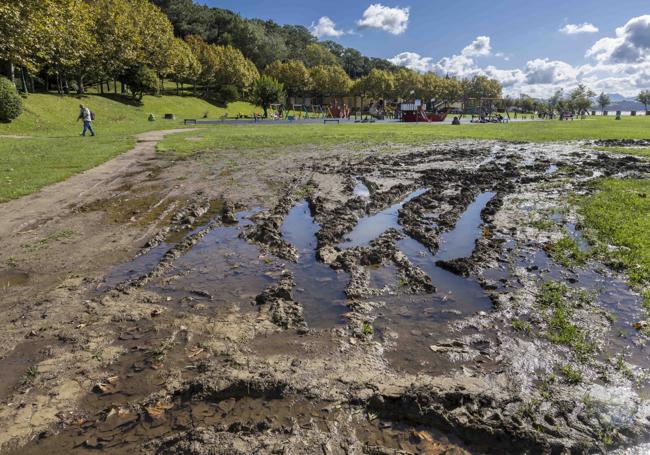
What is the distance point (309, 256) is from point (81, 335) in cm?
378

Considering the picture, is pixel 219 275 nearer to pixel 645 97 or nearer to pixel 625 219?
pixel 625 219

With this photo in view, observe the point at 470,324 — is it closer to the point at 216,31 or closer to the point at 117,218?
the point at 117,218

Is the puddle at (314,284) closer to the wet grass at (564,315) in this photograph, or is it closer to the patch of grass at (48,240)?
the wet grass at (564,315)

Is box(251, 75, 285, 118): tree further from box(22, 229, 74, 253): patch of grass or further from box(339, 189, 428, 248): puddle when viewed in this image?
box(22, 229, 74, 253): patch of grass

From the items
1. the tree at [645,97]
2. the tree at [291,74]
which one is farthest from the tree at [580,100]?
the tree at [291,74]

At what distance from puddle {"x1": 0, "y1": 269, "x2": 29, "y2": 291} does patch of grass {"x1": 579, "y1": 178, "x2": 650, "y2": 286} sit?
30.0ft

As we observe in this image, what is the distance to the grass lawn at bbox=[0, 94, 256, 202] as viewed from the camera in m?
13.6

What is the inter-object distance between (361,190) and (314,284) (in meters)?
7.00

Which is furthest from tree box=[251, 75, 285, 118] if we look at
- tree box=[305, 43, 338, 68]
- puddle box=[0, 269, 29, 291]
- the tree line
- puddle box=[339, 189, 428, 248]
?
tree box=[305, 43, 338, 68]

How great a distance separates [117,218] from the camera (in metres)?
9.52

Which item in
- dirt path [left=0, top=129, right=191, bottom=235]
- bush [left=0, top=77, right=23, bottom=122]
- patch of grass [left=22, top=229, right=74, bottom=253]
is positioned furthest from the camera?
bush [left=0, top=77, right=23, bottom=122]

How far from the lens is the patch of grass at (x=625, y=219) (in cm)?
661

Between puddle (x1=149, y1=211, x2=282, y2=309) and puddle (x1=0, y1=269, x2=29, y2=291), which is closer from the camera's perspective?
puddle (x1=149, y1=211, x2=282, y2=309)

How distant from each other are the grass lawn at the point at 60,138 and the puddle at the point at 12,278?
17.1ft
